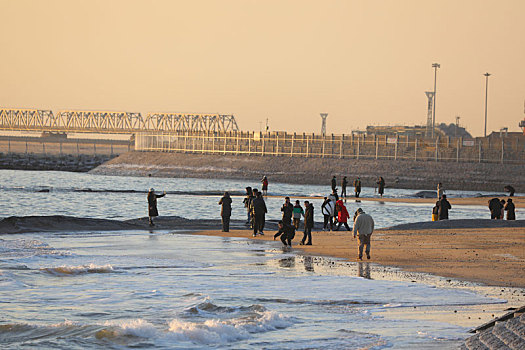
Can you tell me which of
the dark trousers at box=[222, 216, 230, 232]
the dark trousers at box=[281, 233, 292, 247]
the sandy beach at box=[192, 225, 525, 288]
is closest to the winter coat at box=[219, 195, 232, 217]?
the dark trousers at box=[222, 216, 230, 232]

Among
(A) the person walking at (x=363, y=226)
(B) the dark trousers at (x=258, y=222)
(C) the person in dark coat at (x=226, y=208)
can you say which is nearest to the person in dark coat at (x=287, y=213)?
(B) the dark trousers at (x=258, y=222)

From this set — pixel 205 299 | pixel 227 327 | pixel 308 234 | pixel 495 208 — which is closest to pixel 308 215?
pixel 308 234

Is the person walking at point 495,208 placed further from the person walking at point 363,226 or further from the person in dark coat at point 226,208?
the person walking at point 363,226

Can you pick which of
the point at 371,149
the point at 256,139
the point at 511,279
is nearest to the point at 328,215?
the point at 511,279

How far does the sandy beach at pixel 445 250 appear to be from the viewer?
20023 millimetres

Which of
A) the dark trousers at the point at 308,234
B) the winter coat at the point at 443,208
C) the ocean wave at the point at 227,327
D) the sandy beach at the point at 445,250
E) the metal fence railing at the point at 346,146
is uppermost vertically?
the metal fence railing at the point at 346,146

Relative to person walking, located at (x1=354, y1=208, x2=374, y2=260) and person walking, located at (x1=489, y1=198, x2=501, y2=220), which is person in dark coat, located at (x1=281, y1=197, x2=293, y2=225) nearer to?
person walking, located at (x1=354, y1=208, x2=374, y2=260)

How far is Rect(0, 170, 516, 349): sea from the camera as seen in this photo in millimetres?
12891

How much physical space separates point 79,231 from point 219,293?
1475 cm

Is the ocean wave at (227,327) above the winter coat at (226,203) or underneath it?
underneath

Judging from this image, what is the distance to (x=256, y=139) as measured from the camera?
109m

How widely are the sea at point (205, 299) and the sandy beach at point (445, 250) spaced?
1.20m

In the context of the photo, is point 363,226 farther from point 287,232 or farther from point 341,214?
point 341,214

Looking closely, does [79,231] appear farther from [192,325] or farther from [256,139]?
[256,139]
